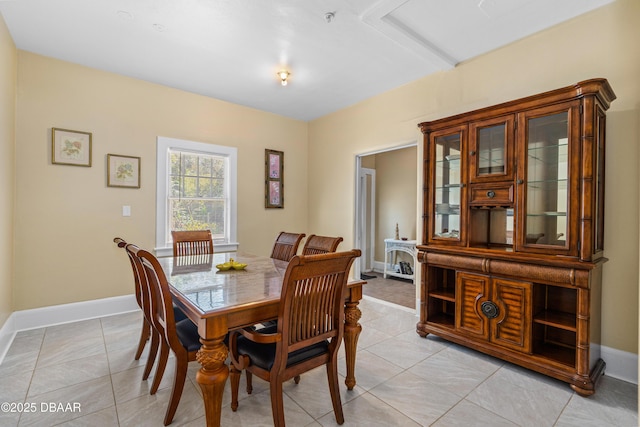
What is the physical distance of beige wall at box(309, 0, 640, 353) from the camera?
2.23m

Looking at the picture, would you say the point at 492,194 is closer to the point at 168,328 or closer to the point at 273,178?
the point at 168,328

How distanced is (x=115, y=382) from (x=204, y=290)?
3.69 feet

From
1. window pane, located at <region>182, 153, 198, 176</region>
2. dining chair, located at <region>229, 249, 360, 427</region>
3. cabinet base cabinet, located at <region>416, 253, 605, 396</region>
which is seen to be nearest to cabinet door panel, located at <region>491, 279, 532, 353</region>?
cabinet base cabinet, located at <region>416, 253, 605, 396</region>

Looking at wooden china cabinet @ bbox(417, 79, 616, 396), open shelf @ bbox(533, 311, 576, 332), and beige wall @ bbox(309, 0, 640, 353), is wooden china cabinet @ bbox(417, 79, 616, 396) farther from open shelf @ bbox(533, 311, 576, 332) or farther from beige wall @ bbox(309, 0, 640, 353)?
beige wall @ bbox(309, 0, 640, 353)

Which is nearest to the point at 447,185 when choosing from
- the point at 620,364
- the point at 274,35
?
the point at 620,364

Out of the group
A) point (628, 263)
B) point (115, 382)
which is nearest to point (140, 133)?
point (115, 382)

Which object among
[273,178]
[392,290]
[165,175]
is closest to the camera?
[165,175]

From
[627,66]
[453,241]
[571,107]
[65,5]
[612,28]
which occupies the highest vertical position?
[65,5]

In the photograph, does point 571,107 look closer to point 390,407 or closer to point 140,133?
point 390,407

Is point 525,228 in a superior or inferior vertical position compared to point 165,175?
inferior

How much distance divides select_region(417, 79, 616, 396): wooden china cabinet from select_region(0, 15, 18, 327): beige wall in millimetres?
3808

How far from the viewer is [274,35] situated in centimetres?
271

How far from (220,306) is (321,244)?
136 centimetres

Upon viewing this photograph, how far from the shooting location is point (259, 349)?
169 cm
